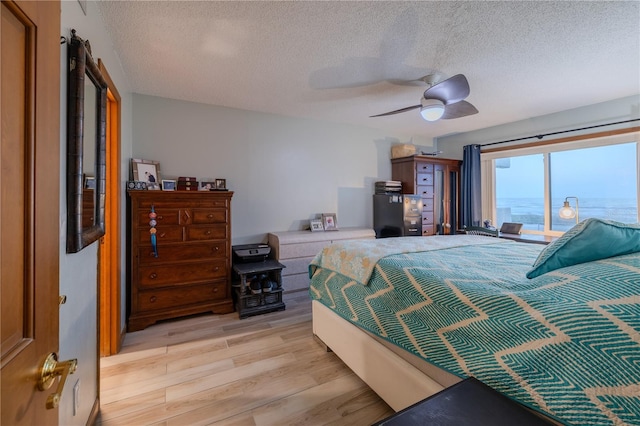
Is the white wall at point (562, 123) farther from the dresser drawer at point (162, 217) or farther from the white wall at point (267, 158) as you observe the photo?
the dresser drawer at point (162, 217)

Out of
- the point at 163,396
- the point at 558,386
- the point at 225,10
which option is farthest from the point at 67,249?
the point at 558,386

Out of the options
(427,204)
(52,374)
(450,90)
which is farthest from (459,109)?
(52,374)

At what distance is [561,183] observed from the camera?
377cm

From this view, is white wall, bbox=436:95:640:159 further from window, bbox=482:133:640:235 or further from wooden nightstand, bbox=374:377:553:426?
wooden nightstand, bbox=374:377:553:426

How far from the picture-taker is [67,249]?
3.90 ft

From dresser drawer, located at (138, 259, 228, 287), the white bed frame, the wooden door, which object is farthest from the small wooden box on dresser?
the wooden door

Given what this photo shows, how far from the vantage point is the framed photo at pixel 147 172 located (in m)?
2.89

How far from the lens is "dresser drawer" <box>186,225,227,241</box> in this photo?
2.88 m

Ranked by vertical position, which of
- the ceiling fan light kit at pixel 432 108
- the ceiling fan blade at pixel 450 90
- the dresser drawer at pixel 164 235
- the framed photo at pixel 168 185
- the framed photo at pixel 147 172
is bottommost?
the dresser drawer at pixel 164 235

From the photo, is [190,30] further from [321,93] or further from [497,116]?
[497,116]

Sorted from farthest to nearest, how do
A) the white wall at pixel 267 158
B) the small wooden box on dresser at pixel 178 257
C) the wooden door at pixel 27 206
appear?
the white wall at pixel 267 158
the small wooden box on dresser at pixel 178 257
the wooden door at pixel 27 206

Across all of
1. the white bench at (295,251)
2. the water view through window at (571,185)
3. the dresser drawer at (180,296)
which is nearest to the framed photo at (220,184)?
the white bench at (295,251)

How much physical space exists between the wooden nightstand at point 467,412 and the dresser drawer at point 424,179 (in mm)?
3670

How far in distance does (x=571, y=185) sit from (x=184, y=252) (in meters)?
4.95
